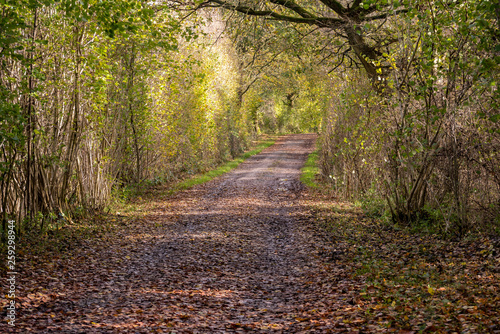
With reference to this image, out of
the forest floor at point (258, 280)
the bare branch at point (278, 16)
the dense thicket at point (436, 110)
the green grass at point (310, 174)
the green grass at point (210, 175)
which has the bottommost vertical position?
the forest floor at point (258, 280)

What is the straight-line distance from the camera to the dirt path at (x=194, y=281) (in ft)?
16.9

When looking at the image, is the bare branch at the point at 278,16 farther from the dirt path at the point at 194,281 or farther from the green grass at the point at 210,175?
the green grass at the point at 210,175

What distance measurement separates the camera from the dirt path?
16.9 ft

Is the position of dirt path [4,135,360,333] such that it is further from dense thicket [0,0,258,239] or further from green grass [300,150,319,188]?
green grass [300,150,319,188]

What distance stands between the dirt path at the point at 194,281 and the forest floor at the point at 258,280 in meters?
0.02

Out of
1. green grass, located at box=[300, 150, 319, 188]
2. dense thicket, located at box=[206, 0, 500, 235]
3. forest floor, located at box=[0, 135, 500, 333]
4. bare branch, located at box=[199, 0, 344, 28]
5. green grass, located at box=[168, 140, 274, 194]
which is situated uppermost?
bare branch, located at box=[199, 0, 344, 28]

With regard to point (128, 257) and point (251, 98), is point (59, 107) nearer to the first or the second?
point (128, 257)

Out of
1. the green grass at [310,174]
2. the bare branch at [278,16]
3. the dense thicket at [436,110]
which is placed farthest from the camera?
the green grass at [310,174]

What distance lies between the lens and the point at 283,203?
1440cm

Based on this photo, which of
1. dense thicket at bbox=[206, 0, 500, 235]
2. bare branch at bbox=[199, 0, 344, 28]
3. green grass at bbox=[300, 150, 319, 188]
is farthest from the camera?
green grass at bbox=[300, 150, 319, 188]

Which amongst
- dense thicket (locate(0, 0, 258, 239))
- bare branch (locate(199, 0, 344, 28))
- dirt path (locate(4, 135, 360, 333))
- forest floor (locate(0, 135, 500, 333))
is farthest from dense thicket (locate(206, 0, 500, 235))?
dense thicket (locate(0, 0, 258, 239))

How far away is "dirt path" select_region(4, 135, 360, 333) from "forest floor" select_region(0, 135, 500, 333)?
0.02 metres

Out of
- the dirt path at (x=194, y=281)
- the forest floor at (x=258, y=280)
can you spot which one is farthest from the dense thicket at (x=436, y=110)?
the dirt path at (x=194, y=281)

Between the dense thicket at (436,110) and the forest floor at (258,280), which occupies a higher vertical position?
the dense thicket at (436,110)
